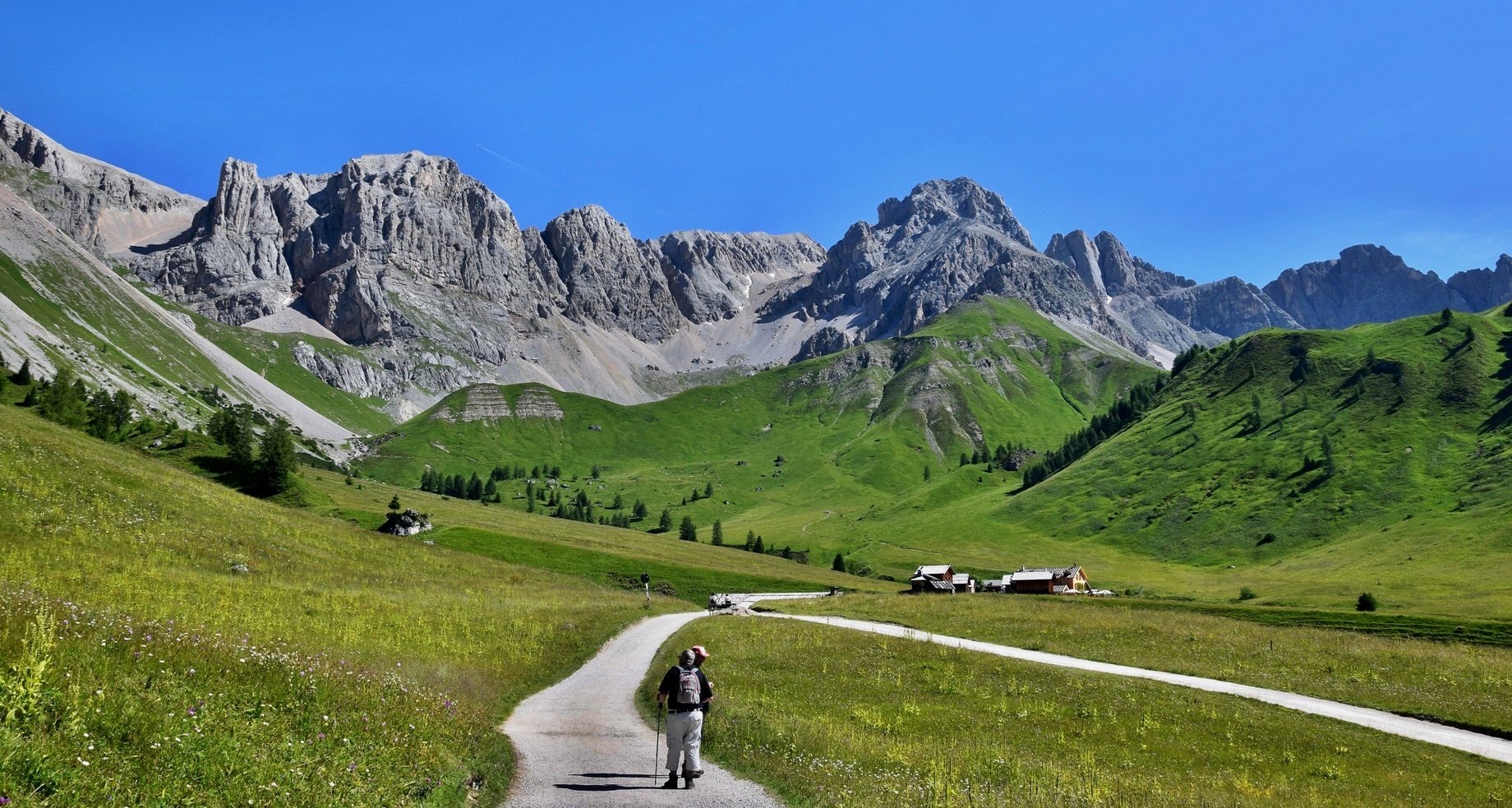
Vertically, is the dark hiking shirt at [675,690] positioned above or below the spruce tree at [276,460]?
below

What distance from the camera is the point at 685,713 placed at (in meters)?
18.7

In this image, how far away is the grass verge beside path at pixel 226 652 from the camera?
37.2 ft

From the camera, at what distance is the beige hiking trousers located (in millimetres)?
18375

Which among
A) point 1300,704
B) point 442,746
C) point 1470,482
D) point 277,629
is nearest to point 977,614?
point 1300,704

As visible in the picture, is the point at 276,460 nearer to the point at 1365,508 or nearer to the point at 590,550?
the point at 590,550

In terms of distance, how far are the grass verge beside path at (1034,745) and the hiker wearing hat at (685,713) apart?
A: 1937mm

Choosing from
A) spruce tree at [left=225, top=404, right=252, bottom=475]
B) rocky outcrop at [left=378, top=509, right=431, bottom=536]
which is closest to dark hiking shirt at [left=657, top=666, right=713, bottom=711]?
rocky outcrop at [left=378, top=509, right=431, bottom=536]

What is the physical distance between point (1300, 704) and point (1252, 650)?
18.9 meters

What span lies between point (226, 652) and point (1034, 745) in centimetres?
2319

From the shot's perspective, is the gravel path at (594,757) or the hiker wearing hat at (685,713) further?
the hiker wearing hat at (685,713)

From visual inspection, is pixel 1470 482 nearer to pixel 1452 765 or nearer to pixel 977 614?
pixel 977 614

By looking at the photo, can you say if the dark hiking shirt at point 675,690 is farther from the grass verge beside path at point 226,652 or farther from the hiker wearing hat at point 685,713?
the grass verge beside path at point 226,652

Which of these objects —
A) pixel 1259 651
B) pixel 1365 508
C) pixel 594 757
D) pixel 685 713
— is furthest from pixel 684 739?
pixel 1365 508

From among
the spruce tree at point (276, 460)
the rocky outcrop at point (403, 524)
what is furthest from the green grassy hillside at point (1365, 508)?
the spruce tree at point (276, 460)
